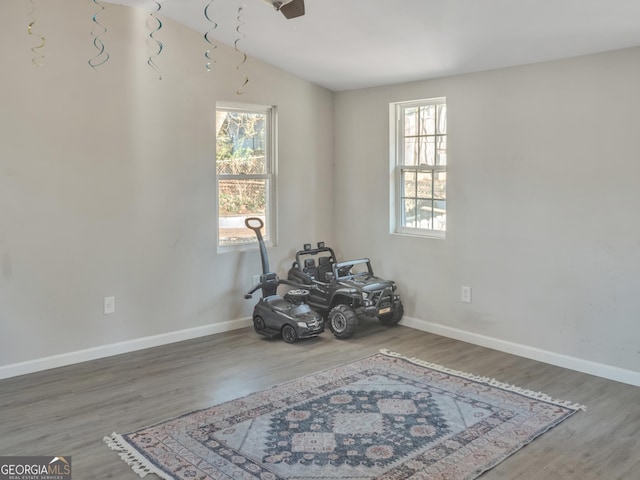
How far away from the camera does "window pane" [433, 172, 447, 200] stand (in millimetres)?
5023

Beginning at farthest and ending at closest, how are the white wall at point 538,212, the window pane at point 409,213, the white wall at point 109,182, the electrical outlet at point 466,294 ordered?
1. the window pane at point 409,213
2. the electrical outlet at point 466,294
3. the white wall at point 109,182
4. the white wall at point 538,212

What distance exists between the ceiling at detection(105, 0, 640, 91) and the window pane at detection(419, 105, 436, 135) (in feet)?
1.03

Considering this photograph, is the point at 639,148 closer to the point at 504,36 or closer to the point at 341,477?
the point at 504,36

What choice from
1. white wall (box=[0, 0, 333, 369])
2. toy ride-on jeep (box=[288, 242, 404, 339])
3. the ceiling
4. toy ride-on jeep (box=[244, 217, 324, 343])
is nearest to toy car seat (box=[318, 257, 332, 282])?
toy ride-on jeep (box=[288, 242, 404, 339])

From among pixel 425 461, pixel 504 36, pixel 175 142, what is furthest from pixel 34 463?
pixel 504 36

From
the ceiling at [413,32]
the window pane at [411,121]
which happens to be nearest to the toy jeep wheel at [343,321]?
the window pane at [411,121]

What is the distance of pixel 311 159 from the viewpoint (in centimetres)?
571

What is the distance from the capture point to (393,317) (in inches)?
205

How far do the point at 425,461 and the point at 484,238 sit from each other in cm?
230

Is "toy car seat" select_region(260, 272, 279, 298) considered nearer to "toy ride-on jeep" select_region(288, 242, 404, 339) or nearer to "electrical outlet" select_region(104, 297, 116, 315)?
"toy ride-on jeep" select_region(288, 242, 404, 339)

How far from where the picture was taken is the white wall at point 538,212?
384cm

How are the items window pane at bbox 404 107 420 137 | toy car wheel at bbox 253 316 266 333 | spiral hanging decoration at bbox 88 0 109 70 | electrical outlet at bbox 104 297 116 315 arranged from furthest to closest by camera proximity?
window pane at bbox 404 107 420 137
toy car wheel at bbox 253 316 266 333
electrical outlet at bbox 104 297 116 315
spiral hanging decoration at bbox 88 0 109 70

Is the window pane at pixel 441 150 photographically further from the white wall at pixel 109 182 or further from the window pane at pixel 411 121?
the white wall at pixel 109 182

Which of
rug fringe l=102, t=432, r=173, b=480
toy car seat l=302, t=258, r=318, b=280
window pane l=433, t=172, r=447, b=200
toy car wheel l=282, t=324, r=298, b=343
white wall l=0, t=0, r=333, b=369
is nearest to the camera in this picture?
rug fringe l=102, t=432, r=173, b=480
